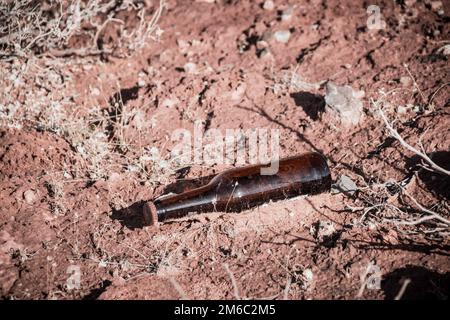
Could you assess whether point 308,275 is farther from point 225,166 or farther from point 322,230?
point 225,166

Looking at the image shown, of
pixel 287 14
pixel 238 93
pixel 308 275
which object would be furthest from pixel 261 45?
pixel 308 275

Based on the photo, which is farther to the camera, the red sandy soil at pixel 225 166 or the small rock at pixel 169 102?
the small rock at pixel 169 102

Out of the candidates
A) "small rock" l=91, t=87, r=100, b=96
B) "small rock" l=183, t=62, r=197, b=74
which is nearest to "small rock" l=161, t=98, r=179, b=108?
"small rock" l=183, t=62, r=197, b=74

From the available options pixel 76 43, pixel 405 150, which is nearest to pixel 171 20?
pixel 76 43

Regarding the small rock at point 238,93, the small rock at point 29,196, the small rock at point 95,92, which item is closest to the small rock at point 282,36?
the small rock at point 238,93

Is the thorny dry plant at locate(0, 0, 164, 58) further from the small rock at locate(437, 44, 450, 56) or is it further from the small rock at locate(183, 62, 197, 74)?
the small rock at locate(437, 44, 450, 56)

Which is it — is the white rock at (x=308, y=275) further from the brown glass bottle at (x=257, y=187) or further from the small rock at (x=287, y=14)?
the small rock at (x=287, y=14)
